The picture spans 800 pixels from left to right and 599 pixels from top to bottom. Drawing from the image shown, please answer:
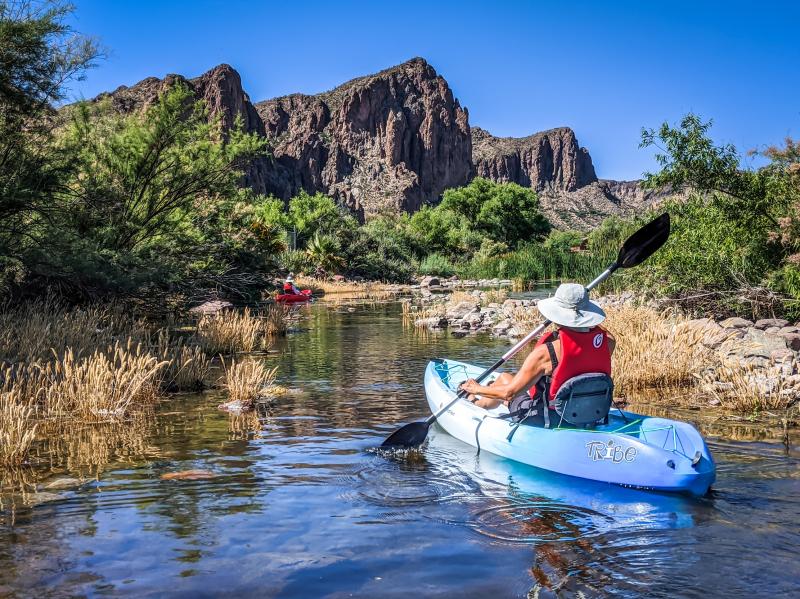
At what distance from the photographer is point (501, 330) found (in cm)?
2173

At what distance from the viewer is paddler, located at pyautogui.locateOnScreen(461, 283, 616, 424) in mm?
7379

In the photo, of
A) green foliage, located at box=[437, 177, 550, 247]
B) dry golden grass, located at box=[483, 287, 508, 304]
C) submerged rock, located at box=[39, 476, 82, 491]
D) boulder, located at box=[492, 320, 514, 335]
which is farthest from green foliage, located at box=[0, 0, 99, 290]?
green foliage, located at box=[437, 177, 550, 247]

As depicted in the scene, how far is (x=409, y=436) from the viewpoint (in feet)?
28.8

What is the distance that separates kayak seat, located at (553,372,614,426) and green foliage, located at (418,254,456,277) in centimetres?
4944

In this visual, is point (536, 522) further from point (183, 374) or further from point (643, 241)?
point (183, 374)

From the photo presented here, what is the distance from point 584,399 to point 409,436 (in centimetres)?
212

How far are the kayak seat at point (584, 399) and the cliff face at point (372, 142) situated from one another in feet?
494

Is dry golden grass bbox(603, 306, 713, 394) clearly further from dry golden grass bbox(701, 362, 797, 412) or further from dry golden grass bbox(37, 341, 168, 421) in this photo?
Answer: dry golden grass bbox(37, 341, 168, 421)

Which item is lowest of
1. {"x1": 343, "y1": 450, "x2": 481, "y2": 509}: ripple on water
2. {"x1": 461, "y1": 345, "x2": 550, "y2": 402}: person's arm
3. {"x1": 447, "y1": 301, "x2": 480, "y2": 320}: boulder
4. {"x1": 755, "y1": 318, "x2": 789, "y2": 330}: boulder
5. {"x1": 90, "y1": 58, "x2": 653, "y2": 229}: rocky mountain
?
{"x1": 343, "y1": 450, "x2": 481, "y2": 509}: ripple on water

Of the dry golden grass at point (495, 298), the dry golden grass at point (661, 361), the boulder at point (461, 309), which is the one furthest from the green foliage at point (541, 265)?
the dry golden grass at point (661, 361)

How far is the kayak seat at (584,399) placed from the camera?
7.45m

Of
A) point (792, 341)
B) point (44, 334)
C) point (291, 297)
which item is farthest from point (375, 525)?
point (291, 297)

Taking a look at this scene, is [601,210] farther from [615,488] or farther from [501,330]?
[615,488]

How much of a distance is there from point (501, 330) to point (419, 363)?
621 cm
